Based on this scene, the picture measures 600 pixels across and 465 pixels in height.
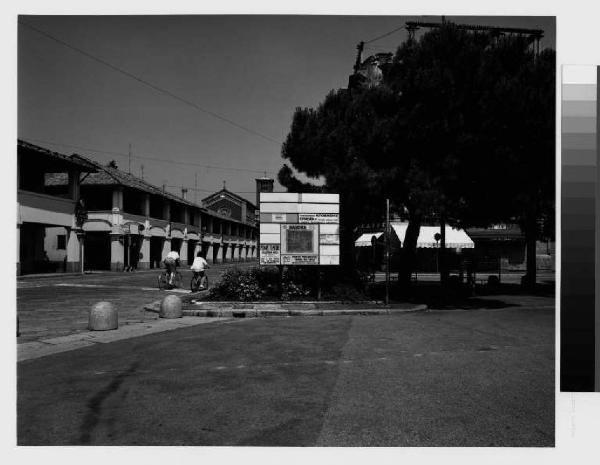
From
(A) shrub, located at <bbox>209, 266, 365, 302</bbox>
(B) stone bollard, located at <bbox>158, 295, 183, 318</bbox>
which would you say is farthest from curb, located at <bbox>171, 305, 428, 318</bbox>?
(A) shrub, located at <bbox>209, 266, 365, 302</bbox>

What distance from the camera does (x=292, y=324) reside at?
33.5 feet

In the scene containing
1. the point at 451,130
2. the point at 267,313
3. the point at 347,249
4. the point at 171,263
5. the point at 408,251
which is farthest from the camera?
the point at 171,263

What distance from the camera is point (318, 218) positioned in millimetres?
14234

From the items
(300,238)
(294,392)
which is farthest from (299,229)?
(294,392)

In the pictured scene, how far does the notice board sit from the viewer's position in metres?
14.1

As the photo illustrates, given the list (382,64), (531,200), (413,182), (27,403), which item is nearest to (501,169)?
(531,200)

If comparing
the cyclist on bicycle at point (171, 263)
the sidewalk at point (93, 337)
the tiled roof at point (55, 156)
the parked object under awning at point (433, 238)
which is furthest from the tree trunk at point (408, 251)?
the tiled roof at point (55, 156)

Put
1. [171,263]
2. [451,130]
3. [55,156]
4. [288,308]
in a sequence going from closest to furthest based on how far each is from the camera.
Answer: [288,308] → [451,130] → [171,263] → [55,156]

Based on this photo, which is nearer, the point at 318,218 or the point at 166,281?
the point at 318,218

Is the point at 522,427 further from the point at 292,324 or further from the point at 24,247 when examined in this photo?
the point at 24,247

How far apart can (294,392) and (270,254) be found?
30.0ft

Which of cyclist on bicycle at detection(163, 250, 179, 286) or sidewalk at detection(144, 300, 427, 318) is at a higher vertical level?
cyclist on bicycle at detection(163, 250, 179, 286)

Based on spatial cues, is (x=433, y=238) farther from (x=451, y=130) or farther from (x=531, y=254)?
(x=451, y=130)

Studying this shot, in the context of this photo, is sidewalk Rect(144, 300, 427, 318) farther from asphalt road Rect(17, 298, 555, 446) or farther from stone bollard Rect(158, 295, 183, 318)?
asphalt road Rect(17, 298, 555, 446)
